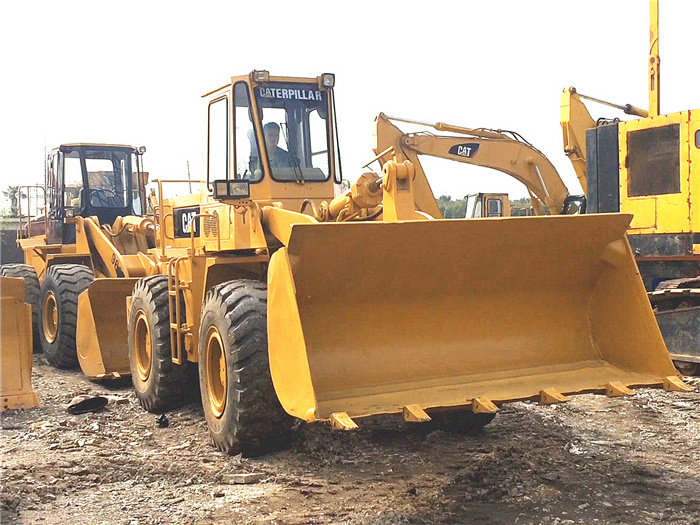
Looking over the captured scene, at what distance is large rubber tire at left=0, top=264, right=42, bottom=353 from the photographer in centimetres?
1124

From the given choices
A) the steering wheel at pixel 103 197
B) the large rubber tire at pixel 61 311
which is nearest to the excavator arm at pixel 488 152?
the steering wheel at pixel 103 197

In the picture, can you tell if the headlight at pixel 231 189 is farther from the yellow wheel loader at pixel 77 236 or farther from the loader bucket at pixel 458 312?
the yellow wheel loader at pixel 77 236

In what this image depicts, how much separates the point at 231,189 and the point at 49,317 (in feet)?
18.7

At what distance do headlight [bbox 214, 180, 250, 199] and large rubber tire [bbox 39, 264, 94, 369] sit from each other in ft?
15.4

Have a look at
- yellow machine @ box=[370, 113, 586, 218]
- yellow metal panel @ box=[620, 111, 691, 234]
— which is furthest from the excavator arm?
yellow metal panel @ box=[620, 111, 691, 234]

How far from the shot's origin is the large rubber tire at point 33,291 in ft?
36.9

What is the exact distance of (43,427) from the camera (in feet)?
23.2

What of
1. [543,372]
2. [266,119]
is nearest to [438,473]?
[543,372]

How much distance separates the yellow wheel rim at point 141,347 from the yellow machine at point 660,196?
5314 mm

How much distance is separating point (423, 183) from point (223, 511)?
8140 mm

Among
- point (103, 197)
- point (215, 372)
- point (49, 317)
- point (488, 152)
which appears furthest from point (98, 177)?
point (215, 372)

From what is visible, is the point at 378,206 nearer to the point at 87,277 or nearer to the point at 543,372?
the point at 543,372

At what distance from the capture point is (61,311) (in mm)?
10305

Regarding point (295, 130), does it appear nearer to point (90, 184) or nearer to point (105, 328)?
point (105, 328)
